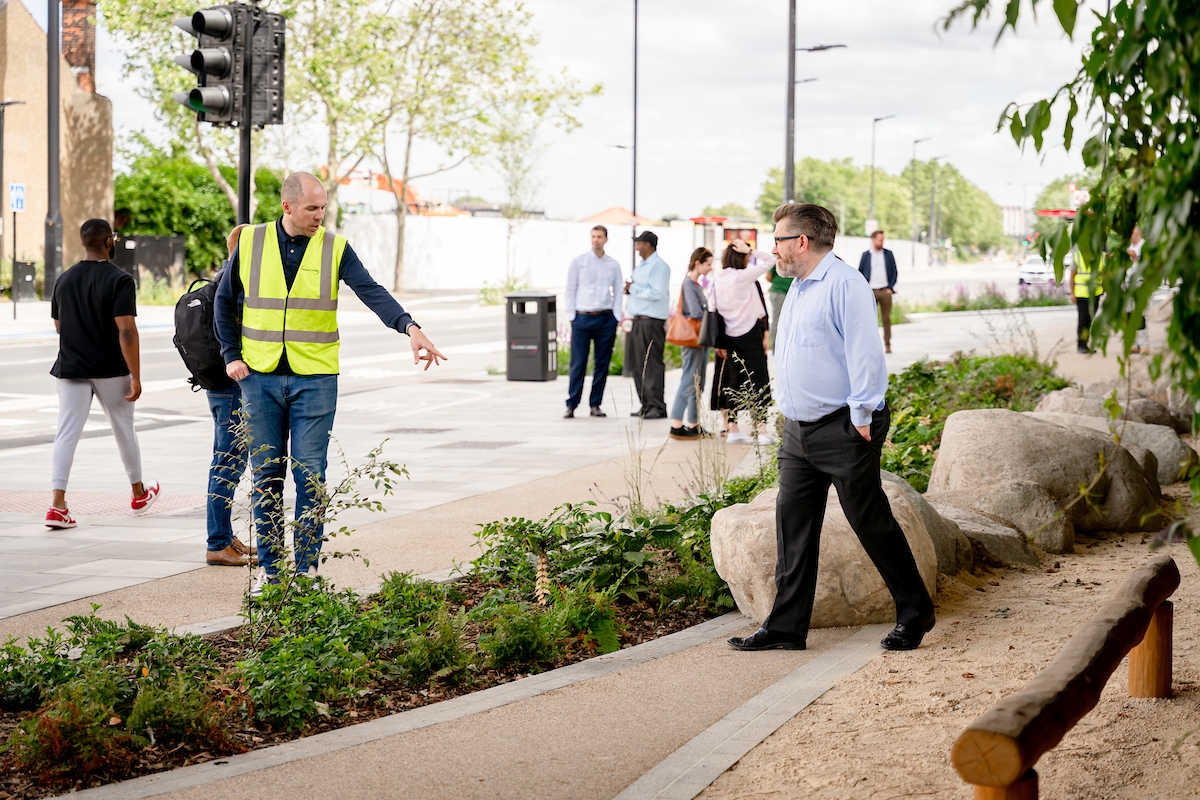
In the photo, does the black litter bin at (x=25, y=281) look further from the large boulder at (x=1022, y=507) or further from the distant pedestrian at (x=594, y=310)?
the large boulder at (x=1022, y=507)

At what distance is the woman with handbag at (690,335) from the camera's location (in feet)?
38.9

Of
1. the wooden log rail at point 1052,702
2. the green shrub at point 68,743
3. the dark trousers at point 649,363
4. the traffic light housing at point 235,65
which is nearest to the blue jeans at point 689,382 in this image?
the dark trousers at point 649,363

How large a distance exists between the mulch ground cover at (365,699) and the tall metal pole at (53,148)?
25.5 metres

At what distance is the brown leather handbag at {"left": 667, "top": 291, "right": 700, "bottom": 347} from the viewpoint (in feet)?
38.8

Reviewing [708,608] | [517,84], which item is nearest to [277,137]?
[517,84]

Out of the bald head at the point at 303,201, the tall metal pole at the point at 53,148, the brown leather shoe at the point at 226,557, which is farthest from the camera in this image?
the tall metal pole at the point at 53,148

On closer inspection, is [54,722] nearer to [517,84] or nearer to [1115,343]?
[1115,343]

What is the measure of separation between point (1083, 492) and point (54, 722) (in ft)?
9.95

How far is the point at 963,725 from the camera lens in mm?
4113

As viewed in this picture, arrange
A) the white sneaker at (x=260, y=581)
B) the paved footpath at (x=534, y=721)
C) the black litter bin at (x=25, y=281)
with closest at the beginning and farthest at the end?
the paved footpath at (x=534, y=721)
the white sneaker at (x=260, y=581)
the black litter bin at (x=25, y=281)

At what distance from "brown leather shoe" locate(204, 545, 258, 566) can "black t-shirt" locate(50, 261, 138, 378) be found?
176cm

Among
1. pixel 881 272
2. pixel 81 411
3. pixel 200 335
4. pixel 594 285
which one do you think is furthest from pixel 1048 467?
pixel 881 272

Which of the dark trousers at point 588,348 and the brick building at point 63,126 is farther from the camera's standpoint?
the brick building at point 63,126

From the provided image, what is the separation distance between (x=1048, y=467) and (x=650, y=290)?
5.91m
